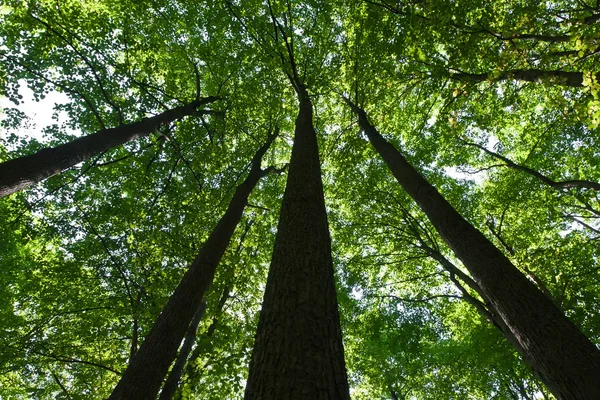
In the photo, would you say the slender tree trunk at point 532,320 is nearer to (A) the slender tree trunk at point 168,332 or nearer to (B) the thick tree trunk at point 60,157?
(A) the slender tree trunk at point 168,332

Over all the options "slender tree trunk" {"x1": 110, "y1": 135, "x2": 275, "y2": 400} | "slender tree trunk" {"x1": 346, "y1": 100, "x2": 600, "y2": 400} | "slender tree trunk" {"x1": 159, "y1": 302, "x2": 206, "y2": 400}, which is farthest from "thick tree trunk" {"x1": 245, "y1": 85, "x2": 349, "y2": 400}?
"slender tree trunk" {"x1": 159, "y1": 302, "x2": 206, "y2": 400}

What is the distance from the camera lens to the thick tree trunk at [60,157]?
4891 mm

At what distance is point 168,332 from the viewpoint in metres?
5.26

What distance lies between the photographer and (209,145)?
1067 centimetres

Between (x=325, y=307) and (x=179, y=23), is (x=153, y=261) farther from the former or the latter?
(x=179, y=23)

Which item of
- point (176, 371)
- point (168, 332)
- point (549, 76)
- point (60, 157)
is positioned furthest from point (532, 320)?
point (60, 157)

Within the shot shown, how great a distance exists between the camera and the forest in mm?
3998

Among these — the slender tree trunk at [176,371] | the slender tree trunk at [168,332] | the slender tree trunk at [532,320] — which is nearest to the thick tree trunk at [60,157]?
the slender tree trunk at [168,332]

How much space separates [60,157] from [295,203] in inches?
205

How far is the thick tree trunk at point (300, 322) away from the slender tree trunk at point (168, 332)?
11.0 feet

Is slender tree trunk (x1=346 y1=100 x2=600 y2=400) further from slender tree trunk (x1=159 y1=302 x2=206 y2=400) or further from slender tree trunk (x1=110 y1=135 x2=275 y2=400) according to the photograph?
slender tree trunk (x1=159 y1=302 x2=206 y2=400)

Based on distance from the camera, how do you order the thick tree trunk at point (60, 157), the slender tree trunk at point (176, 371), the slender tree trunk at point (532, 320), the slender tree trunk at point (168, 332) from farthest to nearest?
the slender tree trunk at point (176, 371), the thick tree trunk at point (60, 157), the slender tree trunk at point (168, 332), the slender tree trunk at point (532, 320)

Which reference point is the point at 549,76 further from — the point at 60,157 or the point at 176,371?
the point at 60,157

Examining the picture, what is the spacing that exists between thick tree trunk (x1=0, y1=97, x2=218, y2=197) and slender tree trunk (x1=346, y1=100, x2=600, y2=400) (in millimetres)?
7496
